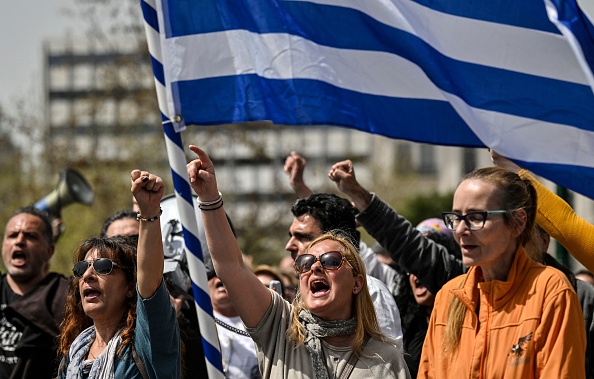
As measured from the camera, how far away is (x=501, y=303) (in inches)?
188

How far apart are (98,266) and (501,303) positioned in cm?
180

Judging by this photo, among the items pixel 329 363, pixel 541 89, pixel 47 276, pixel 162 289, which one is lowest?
pixel 47 276

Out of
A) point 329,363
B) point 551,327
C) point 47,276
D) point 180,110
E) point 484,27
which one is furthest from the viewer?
point 47,276

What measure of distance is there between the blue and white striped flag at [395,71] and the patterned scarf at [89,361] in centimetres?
141

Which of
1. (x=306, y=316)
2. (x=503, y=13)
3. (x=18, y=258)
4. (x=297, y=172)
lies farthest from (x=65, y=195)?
(x=306, y=316)

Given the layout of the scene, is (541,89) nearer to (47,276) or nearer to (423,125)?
(423,125)

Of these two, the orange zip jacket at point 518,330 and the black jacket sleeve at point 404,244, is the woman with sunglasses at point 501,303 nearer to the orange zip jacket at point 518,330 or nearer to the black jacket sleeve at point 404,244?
the orange zip jacket at point 518,330

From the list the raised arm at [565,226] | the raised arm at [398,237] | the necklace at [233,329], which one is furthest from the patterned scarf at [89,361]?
the raised arm at [565,226]

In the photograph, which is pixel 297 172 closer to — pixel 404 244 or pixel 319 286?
pixel 404 244

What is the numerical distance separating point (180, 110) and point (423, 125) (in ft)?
4.41

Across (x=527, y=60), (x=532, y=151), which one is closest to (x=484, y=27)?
(x=527, y=60)

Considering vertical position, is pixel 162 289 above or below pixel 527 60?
below

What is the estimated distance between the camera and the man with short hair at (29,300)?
6.81 metres

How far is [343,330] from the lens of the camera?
5.00m
